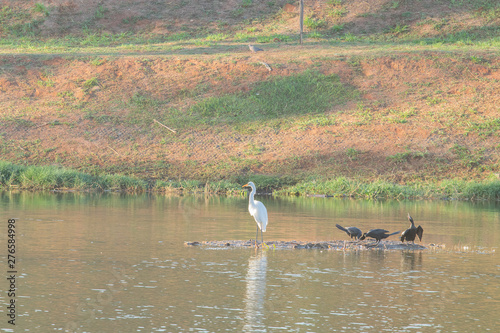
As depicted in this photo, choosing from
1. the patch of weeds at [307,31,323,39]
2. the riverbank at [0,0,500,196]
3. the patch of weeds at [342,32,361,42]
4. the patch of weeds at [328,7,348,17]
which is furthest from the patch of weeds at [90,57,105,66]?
the patch of weeds at [328,7,348,17]

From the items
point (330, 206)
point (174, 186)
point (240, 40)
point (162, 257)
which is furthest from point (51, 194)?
point (240, 40)

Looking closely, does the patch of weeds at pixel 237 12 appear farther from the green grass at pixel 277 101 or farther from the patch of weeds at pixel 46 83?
the patch of weeds at pixel 46 83

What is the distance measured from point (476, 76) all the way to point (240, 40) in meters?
14.4

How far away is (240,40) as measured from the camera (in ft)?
147

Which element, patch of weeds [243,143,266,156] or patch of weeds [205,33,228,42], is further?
patch of weeds [205,33,228,42]

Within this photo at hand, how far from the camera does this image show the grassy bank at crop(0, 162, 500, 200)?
1054 inches

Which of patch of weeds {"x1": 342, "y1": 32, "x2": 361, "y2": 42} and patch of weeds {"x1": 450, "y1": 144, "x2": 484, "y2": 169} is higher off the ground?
patch of weeds {"x1": 342, "y1": 32, "x2": 361, "y2": 42}

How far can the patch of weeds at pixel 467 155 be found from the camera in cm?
3033

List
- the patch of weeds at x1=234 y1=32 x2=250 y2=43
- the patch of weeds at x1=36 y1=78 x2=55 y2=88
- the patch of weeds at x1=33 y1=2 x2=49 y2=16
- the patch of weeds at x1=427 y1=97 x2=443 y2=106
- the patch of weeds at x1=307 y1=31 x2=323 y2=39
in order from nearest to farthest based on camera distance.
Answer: the patch of weeds at x1=427 y1=97 x2=443 y2=106 → the patch of weeds at x1=36 y1=78 x2=55 y2=88 → the patch of weeds at x1=234 y1=32 x2=250 y2=43 → the patch of weeds at x1=307 y1=31 x2=323 y2=39 → the patch of weeds at x1=33 y1=2 x2=49 y2=16

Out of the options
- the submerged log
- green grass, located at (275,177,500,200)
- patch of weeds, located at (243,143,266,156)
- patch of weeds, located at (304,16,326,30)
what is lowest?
the submerged log

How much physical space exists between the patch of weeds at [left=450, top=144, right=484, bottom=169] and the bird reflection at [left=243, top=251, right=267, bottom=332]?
19005 millimetres

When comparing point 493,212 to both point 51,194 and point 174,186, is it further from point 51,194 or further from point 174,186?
point 51,194

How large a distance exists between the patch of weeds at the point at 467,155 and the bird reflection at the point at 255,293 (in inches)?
748

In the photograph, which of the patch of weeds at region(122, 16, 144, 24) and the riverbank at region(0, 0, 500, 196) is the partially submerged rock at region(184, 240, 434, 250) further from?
the patch of weeds at region(122, 16, 144, 24)
